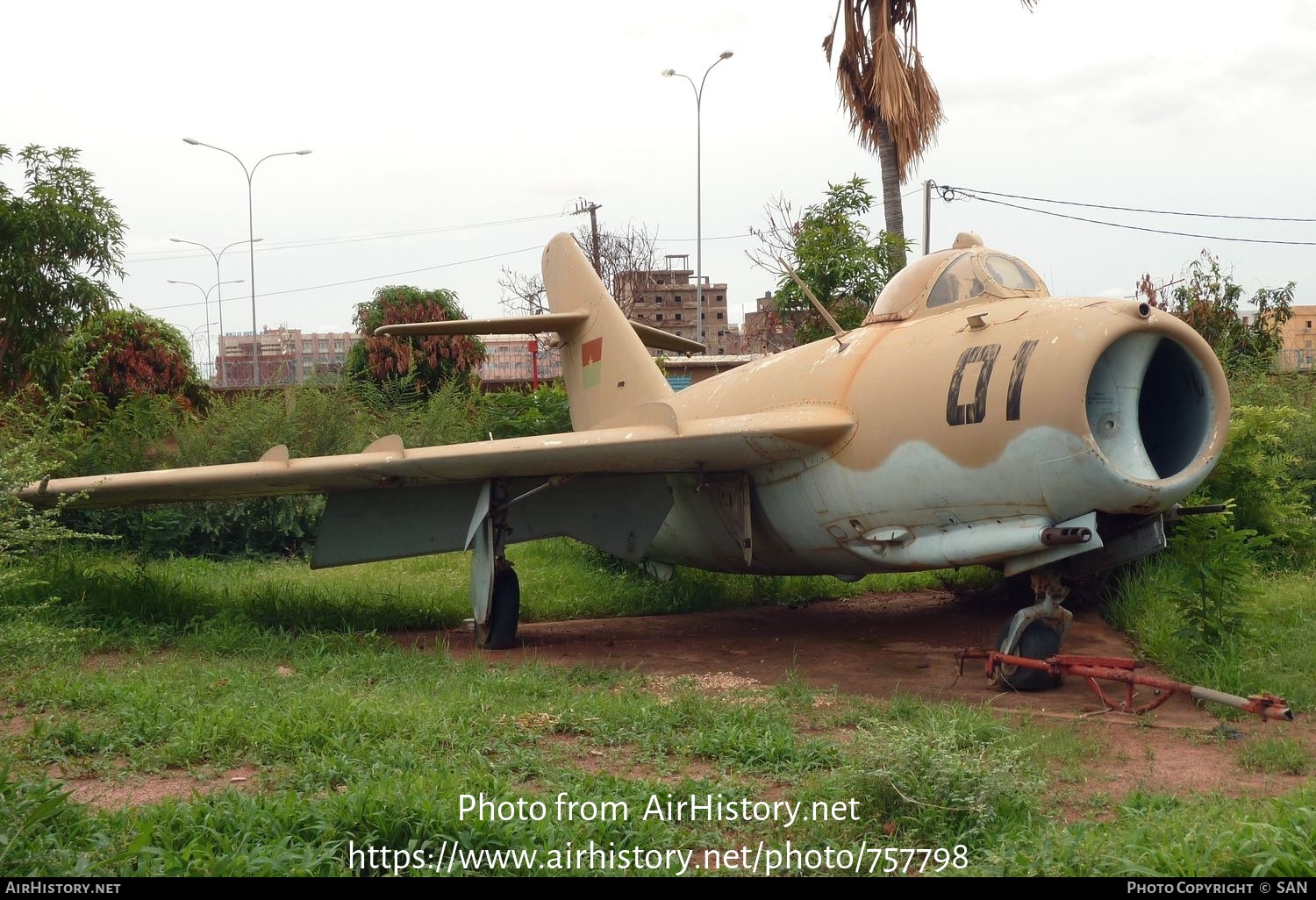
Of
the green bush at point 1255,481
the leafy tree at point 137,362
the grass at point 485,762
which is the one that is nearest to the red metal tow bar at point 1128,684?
the grass at point 485,762

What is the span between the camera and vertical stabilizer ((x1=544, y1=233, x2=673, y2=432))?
11945 millimetres

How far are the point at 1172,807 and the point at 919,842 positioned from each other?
1.24m

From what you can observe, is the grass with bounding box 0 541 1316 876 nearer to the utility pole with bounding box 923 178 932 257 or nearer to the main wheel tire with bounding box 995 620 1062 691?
the main wheel tire with bounding box 995 620 1062 691

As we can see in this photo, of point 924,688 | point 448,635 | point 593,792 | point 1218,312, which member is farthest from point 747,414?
point 1218,312

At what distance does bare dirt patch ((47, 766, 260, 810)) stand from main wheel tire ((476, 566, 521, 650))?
4437 millimetres

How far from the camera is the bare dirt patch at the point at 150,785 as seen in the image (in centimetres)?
512

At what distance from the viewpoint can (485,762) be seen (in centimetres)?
558

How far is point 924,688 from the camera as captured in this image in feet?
25.8

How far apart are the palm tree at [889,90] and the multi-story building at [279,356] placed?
10.4 m

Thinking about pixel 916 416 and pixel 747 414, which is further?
pixel 747 414

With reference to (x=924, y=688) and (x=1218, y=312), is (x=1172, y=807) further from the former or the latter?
(x=1218, y=312)

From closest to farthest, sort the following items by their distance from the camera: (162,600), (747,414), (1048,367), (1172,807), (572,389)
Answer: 1. (1172,807)
2. (1048,367)
3. (747,414)
4. (162,600)
5. (572,389)

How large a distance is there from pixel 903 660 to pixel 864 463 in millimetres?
1926

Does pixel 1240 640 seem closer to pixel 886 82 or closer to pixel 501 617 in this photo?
pixel 501 617
